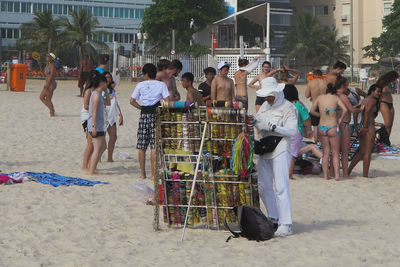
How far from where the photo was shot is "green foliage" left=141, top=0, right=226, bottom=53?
6062cm

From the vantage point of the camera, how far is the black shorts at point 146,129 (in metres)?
9.60

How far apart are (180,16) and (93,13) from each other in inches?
1338

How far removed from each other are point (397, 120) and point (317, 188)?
11.7 m

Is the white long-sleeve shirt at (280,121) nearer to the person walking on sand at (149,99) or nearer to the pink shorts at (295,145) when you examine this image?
the person walking on sand at (149,99)

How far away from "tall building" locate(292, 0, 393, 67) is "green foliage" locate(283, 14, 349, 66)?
244 inches

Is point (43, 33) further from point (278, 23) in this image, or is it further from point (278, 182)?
point (278, 182)

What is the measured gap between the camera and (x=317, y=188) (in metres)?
9.95

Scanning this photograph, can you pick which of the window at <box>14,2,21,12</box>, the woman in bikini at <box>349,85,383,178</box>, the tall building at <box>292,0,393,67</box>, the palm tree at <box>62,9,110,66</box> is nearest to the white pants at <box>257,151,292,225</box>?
the woman in bikini at <box>349,85,383,178</box>

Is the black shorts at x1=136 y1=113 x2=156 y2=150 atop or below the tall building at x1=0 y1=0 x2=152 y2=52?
below

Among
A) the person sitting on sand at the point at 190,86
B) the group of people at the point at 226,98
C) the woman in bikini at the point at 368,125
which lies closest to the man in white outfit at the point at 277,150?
the group of people at the point at 226,98

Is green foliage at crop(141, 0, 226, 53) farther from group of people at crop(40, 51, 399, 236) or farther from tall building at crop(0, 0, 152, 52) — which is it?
group of people at crop(40, 51, 399, 236)

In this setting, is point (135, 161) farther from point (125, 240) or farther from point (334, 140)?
point (125, 240)

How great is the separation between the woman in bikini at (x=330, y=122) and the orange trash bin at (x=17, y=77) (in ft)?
67.6

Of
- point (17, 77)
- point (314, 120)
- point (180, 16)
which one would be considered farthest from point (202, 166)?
point (180, 16)
